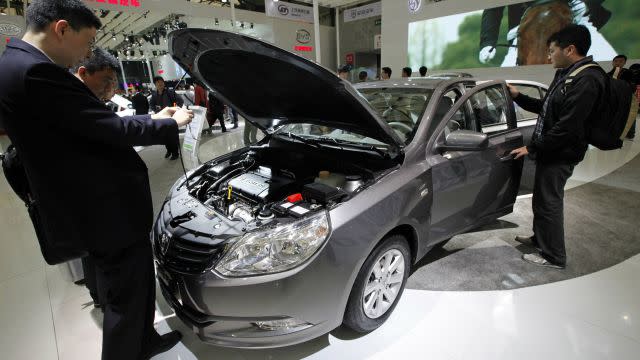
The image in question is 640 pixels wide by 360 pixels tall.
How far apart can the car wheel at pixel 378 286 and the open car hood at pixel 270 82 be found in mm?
557

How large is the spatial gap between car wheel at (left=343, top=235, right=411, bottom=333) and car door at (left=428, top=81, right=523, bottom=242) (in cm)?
32

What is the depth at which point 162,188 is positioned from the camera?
172 inches

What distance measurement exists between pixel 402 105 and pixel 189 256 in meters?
1.63

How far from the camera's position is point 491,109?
8.57 feet

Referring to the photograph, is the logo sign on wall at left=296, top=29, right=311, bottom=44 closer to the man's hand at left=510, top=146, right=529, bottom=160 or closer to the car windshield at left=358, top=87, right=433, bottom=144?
the car windshield at left=358, top=87, right=433, bottom=144

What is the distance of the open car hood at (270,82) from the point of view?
1479mm

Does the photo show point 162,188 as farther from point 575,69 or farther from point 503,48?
point 503,48

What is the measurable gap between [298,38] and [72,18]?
14.0m

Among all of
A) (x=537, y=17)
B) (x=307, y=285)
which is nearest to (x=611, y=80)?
(x=307, y=285)

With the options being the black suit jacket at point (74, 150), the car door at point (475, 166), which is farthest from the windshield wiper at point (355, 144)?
the black suit jacket at point (74, 150)

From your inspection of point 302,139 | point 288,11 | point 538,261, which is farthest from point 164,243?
point 288,11

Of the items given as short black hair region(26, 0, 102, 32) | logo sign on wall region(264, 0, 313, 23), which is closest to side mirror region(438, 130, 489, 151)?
short black hair region(26, 0, 102, 32)

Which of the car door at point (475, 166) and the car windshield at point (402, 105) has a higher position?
the car windshield at point (402, 105)

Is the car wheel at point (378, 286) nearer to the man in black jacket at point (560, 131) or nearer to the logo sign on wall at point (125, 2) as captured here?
the man in black jacket at point (560, 131)
